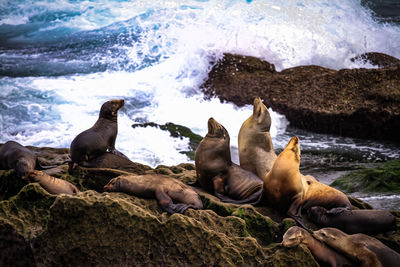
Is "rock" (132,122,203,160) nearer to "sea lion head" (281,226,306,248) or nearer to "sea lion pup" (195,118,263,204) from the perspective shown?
"sea lion pup" (195,118,263,204)

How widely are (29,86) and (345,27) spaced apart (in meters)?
14.0

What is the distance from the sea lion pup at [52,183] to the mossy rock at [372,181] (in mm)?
3770

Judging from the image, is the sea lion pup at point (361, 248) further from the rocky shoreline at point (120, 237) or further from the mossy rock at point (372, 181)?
→ the mossy rock at point (372, 181)

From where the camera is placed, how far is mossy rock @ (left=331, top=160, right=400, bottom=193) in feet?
20.3

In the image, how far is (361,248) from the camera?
3422mm

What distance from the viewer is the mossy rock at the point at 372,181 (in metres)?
6.18

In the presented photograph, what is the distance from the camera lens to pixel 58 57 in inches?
684

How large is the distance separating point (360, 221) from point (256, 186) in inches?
44.1

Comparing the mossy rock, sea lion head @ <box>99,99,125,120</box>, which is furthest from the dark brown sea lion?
the mossy rock

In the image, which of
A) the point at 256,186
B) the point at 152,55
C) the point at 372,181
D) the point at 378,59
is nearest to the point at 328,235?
the point at 256,186

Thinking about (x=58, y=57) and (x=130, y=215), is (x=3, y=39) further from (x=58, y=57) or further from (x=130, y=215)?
(x=130, y=215)

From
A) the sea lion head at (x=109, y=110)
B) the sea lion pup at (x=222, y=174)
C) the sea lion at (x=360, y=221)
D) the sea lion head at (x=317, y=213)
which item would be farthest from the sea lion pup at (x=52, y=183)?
the sea lion at (x=360, y=221)

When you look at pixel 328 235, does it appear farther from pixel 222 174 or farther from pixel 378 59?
pixel 378 59

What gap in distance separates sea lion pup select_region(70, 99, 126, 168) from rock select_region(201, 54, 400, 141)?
19.7ft
